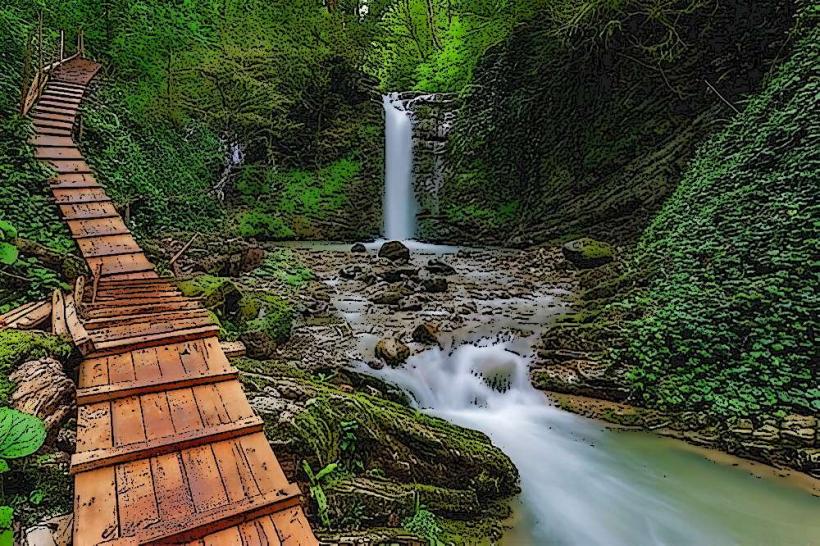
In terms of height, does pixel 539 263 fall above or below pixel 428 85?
below

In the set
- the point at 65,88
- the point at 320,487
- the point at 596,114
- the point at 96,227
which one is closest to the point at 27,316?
the point at 96,227

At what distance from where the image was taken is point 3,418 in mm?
1626

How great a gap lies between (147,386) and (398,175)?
12.7 meters

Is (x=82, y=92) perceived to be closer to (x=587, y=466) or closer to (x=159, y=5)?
(x=159, y=5)

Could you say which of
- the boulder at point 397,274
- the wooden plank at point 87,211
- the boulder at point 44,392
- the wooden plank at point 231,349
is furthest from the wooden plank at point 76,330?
the boulder at point 397,274

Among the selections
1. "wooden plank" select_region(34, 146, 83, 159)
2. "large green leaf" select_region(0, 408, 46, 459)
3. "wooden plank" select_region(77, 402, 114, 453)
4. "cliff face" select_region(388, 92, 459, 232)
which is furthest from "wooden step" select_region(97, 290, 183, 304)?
"cliff face" select_region(388, 92, 459, 232)

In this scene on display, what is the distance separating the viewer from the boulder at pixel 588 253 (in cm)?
884

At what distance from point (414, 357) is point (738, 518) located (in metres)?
3.32

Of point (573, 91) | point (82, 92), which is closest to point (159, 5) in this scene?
point (82, 92)

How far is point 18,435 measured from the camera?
1.60 meters

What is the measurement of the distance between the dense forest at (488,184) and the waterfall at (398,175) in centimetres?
39

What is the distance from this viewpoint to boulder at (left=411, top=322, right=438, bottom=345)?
586cm

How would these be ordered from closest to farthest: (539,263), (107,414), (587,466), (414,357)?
(107,414), (587,466), (414,357), (539,263)

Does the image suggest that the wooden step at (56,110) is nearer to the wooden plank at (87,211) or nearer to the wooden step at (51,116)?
the wooden step at (51,116)
